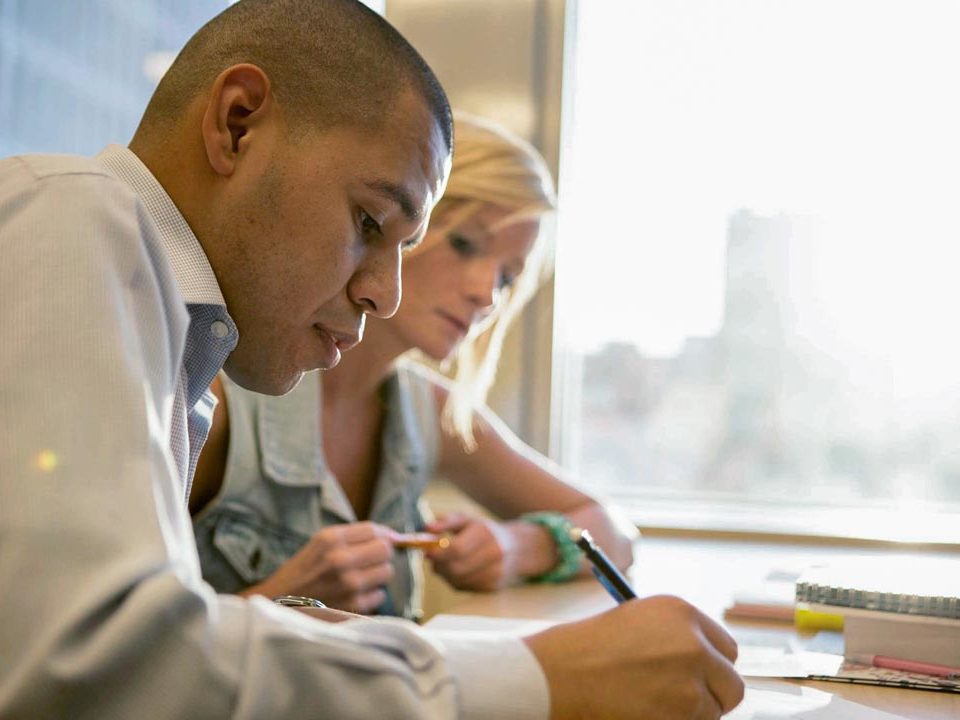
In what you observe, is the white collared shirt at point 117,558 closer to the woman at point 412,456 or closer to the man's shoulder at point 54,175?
the man's shoulder at point 54,175

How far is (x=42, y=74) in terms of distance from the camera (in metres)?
1.69

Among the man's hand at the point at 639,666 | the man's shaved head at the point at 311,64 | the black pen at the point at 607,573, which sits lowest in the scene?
the black pen at the point at 607,573

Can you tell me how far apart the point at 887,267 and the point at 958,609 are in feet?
4.28

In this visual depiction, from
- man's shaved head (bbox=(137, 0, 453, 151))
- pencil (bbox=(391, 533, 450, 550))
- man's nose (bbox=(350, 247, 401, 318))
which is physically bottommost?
pencil (bbox=(391, 533, 450, 550))

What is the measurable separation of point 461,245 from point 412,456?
337 mm

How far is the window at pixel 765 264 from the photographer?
2.16 metres

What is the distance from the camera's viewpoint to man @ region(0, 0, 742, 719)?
47 centimetres

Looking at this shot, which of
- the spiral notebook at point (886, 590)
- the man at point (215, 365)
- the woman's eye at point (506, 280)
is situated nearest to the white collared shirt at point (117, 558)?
the man at point (215, 365)

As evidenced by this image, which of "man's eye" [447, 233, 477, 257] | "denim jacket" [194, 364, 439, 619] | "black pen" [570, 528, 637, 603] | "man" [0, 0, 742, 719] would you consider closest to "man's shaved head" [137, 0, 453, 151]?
"man" [0, 0, 742, 719]

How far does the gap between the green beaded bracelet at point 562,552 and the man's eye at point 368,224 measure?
0.87 meters

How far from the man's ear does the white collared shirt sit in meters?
0.18

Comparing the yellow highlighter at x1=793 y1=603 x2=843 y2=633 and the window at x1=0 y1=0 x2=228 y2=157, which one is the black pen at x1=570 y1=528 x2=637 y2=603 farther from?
the window at x1=0 y1=0 x2=228 y2=157

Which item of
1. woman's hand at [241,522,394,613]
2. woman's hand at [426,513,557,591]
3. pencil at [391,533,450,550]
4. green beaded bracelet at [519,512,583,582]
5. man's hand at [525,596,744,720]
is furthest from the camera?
green beaded bracelet at [519,512,583,582]

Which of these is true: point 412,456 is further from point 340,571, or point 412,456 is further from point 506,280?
point 340,571
